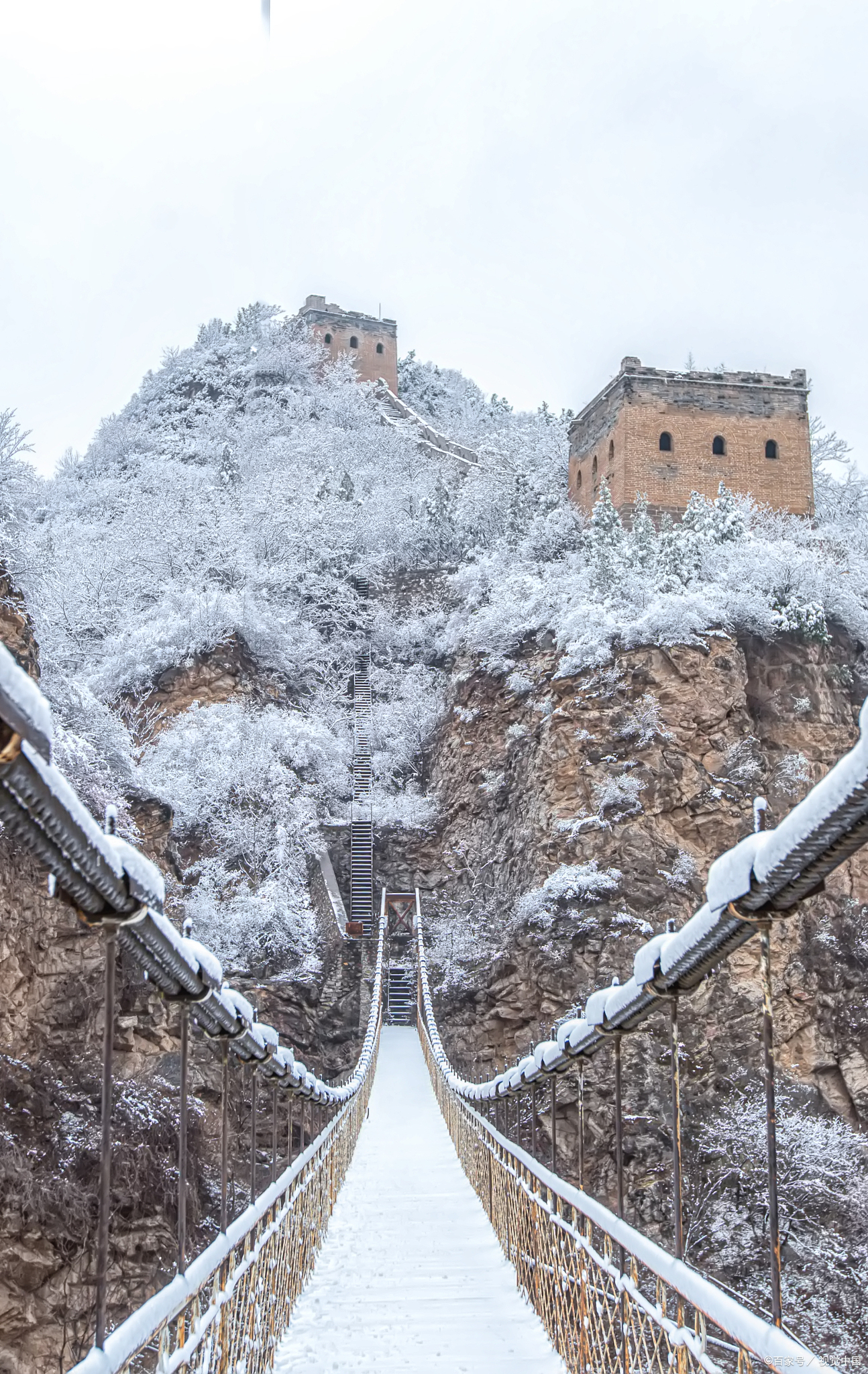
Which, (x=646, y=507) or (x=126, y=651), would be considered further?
(x=646, y=507)

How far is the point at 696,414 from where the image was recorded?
30578 millimetres

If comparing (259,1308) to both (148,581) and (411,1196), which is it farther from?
(148,581)

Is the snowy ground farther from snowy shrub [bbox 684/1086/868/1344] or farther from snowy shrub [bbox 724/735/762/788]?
snowy shrub [bbox 724/735/762/788]

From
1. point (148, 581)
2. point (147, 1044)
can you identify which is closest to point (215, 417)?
point (148, 581)

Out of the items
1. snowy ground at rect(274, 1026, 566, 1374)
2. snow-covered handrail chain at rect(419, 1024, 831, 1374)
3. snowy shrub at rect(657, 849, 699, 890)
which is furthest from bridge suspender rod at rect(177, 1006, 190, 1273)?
snowy shrub at rect(657, 849, 699, 890)

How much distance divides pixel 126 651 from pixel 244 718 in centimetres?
346

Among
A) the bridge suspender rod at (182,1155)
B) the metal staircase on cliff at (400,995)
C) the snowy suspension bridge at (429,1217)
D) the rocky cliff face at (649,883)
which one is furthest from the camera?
the metal staircase on cliff at (400,995)

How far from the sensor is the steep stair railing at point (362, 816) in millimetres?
26906

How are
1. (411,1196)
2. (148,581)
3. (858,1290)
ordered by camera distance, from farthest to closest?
1. (148,581)
2. (858,1290)
3. (411,1196)

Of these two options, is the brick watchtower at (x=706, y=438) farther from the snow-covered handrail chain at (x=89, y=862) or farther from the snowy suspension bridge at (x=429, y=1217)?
the snow-covered handrail chain at (x=89, y=862)

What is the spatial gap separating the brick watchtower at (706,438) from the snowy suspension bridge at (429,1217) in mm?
20985

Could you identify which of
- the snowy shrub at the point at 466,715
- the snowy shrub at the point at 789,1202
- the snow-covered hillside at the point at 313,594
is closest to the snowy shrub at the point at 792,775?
the snow-covered hillside at the point at 313,594

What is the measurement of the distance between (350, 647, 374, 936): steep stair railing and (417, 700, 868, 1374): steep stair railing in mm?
19114

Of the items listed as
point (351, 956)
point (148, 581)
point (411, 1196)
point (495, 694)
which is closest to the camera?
point (411, 1196)
